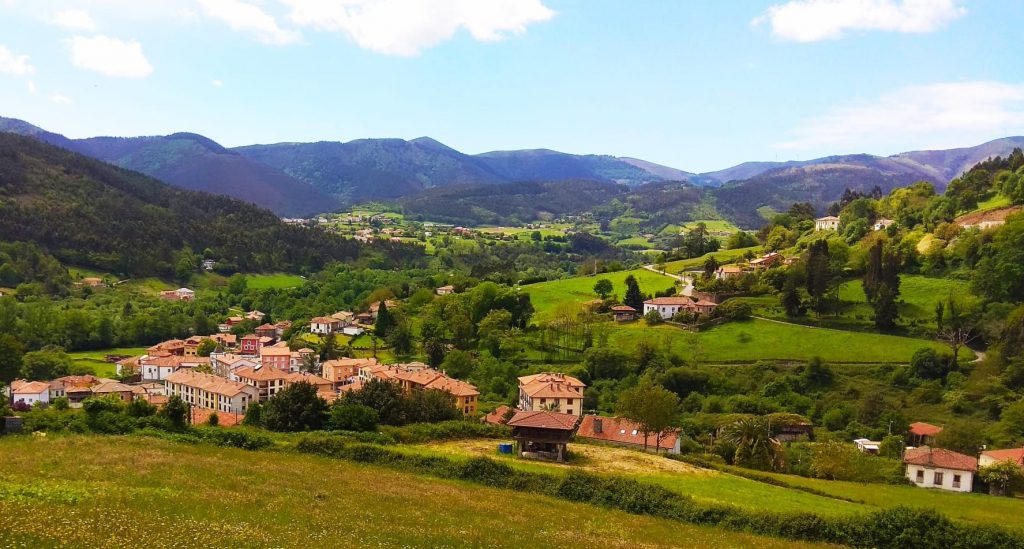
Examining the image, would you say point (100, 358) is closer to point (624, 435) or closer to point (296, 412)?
point (296, 412)

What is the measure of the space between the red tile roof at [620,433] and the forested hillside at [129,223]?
10869cm

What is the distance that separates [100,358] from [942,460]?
8388cm

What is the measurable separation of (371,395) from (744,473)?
20.3 meters

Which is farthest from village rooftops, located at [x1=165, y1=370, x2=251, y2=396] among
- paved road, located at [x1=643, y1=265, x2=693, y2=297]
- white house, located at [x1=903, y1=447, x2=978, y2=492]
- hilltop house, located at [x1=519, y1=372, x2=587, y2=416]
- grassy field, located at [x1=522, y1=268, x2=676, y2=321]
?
white house, located at [x1=903, y1=447, x2=978, y2=492]

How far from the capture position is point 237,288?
424 ft

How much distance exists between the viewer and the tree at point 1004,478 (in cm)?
3962

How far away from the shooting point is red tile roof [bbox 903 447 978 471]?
1608 inches

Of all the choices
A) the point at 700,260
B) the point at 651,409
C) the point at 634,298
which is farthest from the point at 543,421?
the point at 700,260

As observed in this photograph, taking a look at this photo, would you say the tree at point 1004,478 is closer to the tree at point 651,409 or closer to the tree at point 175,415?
the tree at point 651,409

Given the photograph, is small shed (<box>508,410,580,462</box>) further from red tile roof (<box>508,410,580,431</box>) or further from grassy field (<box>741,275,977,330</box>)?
grassy field (<box>741,275,977,330</box>)

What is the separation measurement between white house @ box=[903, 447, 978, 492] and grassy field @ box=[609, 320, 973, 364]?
24278mm

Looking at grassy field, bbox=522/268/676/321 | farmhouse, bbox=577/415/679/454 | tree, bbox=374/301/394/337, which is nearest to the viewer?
farmhouse, bbox=577/415/679/454

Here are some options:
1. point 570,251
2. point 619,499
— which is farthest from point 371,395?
point 570,251

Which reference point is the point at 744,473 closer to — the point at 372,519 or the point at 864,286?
the point at 372,519
